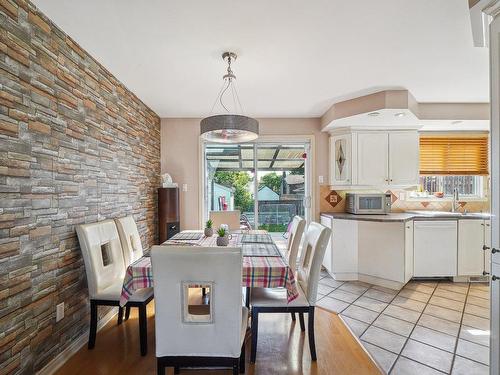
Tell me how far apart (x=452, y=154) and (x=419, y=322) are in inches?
114

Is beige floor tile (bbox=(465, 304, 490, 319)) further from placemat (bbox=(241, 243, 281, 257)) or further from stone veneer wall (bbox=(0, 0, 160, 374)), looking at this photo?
stone veneer wall (bbox=(0, 0, 160, 374))

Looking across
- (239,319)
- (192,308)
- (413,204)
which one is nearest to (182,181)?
(192,308)

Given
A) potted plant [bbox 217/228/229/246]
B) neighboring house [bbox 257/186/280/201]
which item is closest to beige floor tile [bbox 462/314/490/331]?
potted plant [bbox 217/228/229/246]

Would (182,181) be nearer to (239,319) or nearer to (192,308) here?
(192,308)

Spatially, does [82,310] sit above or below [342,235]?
below

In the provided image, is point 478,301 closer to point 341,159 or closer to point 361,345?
point 361,345

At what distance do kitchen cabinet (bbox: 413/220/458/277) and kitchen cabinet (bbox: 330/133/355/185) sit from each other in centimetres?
110

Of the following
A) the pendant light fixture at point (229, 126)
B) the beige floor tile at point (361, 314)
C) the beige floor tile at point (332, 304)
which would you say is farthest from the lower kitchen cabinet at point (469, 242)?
the pendant light fixture at point (229, 126)

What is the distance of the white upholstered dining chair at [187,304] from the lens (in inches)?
56.1

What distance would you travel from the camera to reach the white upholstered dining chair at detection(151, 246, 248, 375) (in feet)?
4.67

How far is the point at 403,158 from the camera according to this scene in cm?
394

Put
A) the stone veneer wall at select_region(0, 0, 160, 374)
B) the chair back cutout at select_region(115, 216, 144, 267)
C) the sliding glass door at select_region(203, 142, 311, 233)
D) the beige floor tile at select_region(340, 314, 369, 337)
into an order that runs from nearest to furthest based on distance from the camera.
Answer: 1. the stone veneer wall at select_region(0, 0, 160, 374)
2. the beige floor tile at select_region(340, 314, 369, 337)
3. the chair back cutout at select_region(115, 216, 144, 267)
4. the sliding glass door at select_region(203, 142, 311, 233)

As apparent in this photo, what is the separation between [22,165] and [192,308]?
1.38m

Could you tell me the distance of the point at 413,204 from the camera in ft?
14.0
